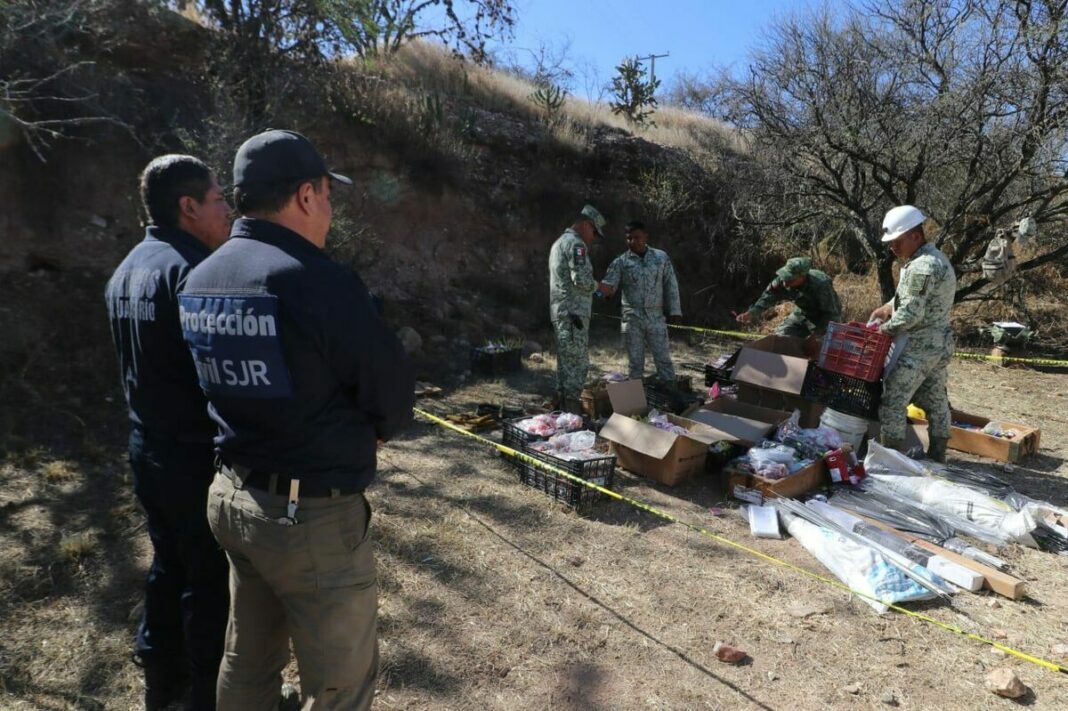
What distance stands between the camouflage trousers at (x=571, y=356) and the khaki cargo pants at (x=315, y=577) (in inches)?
173

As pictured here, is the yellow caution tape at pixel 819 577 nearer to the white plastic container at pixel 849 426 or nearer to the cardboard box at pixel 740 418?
the cardboard box at pixel 740 418

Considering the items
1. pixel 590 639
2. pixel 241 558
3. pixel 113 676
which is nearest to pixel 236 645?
pixel 241 558

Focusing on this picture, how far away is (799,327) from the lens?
22.9 feet

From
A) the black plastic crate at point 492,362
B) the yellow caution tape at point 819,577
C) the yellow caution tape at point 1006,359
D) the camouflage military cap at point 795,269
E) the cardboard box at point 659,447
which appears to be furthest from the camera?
the yellow caution tape at point 1006,359

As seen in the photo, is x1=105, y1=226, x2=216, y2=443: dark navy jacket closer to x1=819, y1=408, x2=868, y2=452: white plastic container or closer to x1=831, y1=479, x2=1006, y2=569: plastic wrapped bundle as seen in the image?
x1=831, y1=479, x2=1006, y2=569: plastic wrapped bundle

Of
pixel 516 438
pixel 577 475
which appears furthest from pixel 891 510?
pixel 516 438

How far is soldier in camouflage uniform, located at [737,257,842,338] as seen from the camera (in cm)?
636

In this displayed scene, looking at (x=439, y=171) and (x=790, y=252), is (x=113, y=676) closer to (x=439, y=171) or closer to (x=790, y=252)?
(x=439, y=171)

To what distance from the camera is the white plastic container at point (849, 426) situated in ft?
16.8

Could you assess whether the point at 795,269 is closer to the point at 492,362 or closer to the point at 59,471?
the point at 492,362

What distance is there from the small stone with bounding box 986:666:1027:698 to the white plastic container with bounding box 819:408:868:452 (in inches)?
99.8

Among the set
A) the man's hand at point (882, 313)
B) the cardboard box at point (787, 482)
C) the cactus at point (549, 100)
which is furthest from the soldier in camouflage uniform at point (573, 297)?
the cactus at point (549, 100)

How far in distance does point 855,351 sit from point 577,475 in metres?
2.57

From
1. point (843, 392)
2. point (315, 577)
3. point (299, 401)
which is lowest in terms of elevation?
point (843, 392)
